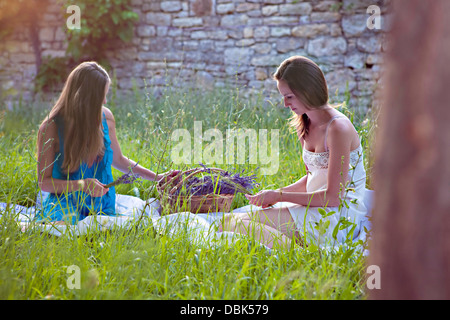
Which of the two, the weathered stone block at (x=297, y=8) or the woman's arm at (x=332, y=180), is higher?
the weathered stone block at (x=297, y=8)

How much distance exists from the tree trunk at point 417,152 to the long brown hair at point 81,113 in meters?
2.01

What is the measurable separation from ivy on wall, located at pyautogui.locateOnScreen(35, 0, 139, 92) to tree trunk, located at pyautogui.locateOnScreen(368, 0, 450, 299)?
6.86 metres

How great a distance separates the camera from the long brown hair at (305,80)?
98.2 inches

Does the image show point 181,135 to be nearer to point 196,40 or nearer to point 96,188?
point 96,188

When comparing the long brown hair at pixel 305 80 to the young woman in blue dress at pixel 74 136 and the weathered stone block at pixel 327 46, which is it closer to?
the young woman in blue dress at pixel 74 136

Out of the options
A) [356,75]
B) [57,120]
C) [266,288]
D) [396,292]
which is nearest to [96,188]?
[57,120]

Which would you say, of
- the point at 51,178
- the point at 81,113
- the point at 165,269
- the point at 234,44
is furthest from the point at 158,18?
the point at 165,269

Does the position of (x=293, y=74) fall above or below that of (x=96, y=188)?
above

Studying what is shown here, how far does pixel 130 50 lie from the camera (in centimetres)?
762

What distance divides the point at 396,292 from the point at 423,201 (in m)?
0.24

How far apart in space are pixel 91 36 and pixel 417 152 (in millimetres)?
7307

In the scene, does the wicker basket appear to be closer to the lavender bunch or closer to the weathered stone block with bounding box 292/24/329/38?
the lavender bunch

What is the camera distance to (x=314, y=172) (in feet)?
8.59

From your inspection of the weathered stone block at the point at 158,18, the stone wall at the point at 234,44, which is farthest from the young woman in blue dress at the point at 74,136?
the weathered stone block at the point at 158,18
